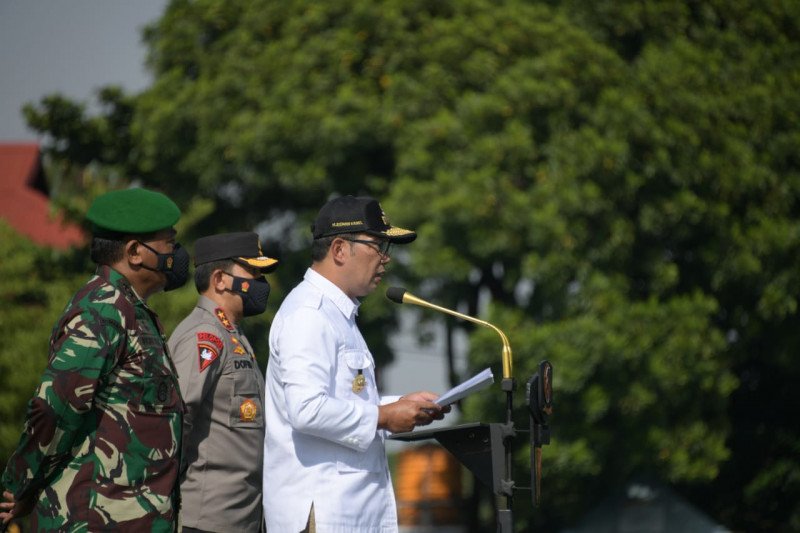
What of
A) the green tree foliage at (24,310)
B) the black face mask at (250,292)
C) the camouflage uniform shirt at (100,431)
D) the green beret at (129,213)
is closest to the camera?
the camouflage uniform shirt at (100,431)

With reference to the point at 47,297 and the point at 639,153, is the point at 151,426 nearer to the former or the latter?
the point at 639,153

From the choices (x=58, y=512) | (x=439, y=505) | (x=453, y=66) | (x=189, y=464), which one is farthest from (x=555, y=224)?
(x=58, y=512)

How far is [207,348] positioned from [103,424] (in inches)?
45.2

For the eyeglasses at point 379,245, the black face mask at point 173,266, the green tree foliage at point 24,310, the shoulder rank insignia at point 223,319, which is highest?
the black face mask at point 173,266

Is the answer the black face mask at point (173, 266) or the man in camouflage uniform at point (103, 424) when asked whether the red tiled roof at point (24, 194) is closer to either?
the black face mask at point (173, 266)

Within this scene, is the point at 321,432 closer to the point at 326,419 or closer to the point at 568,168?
the point at 326,419

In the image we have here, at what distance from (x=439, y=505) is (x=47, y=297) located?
771 cm

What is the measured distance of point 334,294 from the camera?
4.85 metres

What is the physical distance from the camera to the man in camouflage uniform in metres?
3.97

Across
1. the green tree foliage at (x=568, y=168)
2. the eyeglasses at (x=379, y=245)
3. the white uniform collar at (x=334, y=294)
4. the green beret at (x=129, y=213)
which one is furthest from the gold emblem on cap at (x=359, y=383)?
the green tree foliage at (x=568, y=168)

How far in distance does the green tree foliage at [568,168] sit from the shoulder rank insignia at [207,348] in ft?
34.7

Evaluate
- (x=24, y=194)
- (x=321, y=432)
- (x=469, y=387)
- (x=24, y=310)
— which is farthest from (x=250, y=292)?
(x=24, y=194)

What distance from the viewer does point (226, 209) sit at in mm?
19062

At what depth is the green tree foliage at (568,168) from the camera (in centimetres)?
1587
